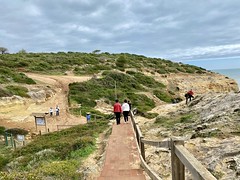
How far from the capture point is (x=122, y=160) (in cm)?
794

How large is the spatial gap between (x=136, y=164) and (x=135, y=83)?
108ft

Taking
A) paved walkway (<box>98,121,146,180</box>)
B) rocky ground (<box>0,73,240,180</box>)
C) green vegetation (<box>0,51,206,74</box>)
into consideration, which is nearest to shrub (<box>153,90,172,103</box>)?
rocky ground (<box>0,73,240,180</box>)

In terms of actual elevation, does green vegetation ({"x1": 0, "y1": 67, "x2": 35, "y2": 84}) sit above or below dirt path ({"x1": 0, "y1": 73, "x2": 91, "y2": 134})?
above

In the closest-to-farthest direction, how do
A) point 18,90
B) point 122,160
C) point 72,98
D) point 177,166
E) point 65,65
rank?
point 177,166
point 122,160
point 18,90
point 72,98
point 65,65

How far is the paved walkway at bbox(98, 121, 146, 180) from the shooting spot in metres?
6.75

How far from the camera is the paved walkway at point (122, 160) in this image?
6.75m

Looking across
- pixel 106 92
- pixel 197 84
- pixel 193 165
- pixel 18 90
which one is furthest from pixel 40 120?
pixel 197 84

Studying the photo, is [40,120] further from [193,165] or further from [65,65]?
[65,65]

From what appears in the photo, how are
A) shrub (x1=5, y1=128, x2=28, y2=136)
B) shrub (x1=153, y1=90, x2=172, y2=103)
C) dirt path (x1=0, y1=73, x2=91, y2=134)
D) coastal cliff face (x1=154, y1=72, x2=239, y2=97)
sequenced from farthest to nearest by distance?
coastal cliff face (x1=154, y1=72, x2=239, y2=97)
shrub (x1=153, y1=90, x2=172, y2=103)
dirt path (x1=0, y1=73, x2=91, y2=134)
shrub (x1=5, y1=128, x2=28, y2=136)

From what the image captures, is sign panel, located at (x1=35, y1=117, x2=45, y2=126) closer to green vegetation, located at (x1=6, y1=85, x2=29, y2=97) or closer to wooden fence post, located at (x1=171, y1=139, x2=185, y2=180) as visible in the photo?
green vegetation, located at (x1=6, y1=85, x2=29, y2=97)

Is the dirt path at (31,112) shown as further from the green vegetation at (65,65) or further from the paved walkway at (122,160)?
the green vegetation at (65,65)

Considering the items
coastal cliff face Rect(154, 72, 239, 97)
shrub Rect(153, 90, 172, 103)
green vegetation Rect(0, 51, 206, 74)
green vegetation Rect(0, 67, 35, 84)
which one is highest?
green vegetation Rect(0, 51, 206, 74)

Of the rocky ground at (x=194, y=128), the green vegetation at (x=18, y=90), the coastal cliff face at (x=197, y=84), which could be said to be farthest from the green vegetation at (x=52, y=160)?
the coastal cliff face at (x=197, y=84)

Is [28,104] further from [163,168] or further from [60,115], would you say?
→ [163,168]
